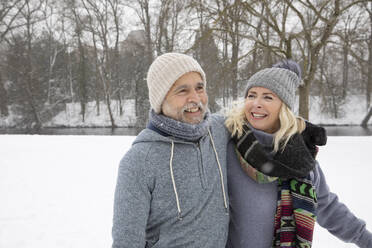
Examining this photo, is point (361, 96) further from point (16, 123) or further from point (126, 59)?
point (16, 123)

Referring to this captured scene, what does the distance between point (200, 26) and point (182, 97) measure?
7152mm

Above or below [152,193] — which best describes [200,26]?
above

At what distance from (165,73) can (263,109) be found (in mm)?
703

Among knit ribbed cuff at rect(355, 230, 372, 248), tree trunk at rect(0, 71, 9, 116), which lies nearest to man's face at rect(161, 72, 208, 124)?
knit ribbed cuff at rect(355, 230, 372, 248)

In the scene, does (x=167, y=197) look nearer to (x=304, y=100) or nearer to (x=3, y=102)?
(x=304, y=100)

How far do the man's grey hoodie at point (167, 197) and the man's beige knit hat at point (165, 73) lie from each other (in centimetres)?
22

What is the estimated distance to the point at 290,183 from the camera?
1608 millimetres

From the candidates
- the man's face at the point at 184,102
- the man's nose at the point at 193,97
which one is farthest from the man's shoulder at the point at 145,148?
the man's nose at the point at 193,97

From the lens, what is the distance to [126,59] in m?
25.9

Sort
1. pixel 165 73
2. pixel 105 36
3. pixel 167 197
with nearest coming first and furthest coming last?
pixel 167 197 → pixel 165 73 → pixel 105 36

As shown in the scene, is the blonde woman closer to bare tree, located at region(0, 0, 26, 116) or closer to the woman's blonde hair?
the woman's blonde hair

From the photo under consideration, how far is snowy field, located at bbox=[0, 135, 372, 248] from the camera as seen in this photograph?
3436 millimetres

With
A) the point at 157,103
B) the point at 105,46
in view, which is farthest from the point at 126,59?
the point at 157,103

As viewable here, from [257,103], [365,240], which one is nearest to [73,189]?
[257,103]
